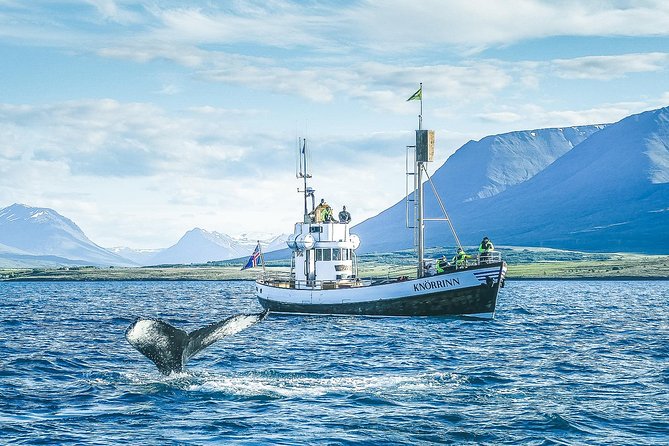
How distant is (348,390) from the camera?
33.9 m

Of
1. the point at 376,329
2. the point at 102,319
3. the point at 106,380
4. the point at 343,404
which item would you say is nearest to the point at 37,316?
the point at 102,319

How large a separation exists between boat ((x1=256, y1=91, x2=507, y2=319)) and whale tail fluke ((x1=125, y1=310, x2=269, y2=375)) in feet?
134

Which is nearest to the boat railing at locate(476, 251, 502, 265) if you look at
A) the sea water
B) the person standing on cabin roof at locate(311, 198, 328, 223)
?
the sea water

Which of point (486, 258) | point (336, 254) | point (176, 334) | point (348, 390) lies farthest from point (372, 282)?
point (176, 334)

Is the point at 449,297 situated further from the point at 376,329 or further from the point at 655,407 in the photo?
the point at 655,407

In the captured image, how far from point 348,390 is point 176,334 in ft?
31.3

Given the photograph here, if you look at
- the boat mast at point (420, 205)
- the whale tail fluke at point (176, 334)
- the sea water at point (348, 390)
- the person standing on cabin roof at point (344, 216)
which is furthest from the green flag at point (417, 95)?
the whale tail fluke at point (176, 334)

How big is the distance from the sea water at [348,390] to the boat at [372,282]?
27.3 ft

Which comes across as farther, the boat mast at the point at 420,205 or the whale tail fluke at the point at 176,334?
the boat mast at the point at 420,205

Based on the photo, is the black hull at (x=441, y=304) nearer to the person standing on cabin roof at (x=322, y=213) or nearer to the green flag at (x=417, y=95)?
the person standing on cabin roof at (x=322, y=213)

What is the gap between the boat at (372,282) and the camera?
6862cm

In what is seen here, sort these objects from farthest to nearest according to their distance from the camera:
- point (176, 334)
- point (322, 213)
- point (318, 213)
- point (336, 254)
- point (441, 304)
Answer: point (318, 213), point (322, 213), point (336, 254), point (441, 304), point (176, 334)

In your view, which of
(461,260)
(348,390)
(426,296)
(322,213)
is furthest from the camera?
(322,213)

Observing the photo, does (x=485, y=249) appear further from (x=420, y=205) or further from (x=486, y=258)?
(x=420, y=205)
